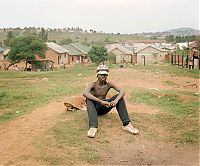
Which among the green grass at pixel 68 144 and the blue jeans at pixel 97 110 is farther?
the blue jeans at pixel 97 110

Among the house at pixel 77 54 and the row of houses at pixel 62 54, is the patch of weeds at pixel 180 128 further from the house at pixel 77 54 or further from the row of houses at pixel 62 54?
the house at pixel 77 54

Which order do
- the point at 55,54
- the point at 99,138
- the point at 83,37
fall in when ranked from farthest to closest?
1. the point at 83,37
2. the point at 55,54
3. the point at 99,138

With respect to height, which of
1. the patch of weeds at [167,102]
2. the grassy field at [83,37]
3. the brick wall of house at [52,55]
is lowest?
the patch of weeds at [167,102]

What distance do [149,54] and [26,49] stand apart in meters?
22.0

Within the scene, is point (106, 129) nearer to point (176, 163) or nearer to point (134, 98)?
point (176, 163)

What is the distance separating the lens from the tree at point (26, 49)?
37.1 meters

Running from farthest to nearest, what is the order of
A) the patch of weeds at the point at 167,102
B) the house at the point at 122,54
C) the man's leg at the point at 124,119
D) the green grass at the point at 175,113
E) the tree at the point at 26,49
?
the house at the point at 122,54 → the tree at the point at 26,49 → the patch of weeds at the point at 167,102 → the green grass at the point at 175,113 → the man's leg at the point at 124,119

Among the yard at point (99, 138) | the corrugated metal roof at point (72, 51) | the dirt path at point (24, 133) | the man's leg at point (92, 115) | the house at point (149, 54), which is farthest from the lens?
the corrugated metal roof at point (72, 51)

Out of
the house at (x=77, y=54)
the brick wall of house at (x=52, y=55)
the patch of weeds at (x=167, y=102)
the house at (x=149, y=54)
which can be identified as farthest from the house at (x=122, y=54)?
the patch of weeds at (x=167, y=102)

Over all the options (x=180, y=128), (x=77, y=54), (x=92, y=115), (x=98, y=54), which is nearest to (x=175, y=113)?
(x=180, y=128)

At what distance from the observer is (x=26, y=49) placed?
37.2 m

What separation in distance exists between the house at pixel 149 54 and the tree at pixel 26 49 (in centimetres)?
1889

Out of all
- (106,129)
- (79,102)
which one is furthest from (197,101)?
(106,129)

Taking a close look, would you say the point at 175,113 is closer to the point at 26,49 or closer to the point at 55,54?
the point at 26,49
